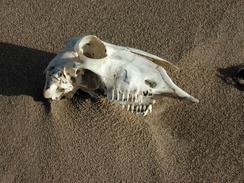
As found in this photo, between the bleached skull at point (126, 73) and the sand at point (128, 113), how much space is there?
0.53 ft

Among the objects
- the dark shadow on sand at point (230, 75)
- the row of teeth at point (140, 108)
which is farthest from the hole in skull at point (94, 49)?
the dark shadow on sand at point (230, 75)

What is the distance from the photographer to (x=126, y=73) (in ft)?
8.43

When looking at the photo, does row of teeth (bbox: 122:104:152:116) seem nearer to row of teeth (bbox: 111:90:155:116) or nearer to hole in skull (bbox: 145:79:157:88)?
row of teeth (bbox: 111:90:155:116)

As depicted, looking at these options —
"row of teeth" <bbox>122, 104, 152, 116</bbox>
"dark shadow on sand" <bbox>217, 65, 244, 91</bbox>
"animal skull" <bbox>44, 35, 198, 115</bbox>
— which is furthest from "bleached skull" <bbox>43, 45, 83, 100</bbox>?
"dark shadow on sand" <bbox>217, 65, 244, 91</bbox>

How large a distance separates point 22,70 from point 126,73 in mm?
695

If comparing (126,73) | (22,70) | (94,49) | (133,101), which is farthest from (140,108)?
(22,70)

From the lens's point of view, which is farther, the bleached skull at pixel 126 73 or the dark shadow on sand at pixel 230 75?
the dark shadow on sand at pixel 230 75

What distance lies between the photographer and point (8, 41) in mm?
3039

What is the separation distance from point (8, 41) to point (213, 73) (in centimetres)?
122

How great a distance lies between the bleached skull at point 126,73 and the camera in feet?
8.37

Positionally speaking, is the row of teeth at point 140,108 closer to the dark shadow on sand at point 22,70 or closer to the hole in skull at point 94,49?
the hole in skull at point 94,49

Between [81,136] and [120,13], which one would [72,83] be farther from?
[120,13]

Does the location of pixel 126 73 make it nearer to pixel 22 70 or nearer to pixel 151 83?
pixel 151 83

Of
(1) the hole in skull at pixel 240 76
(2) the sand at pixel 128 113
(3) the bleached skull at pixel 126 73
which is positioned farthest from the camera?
(1) the hole in skull at pixel 240 76
